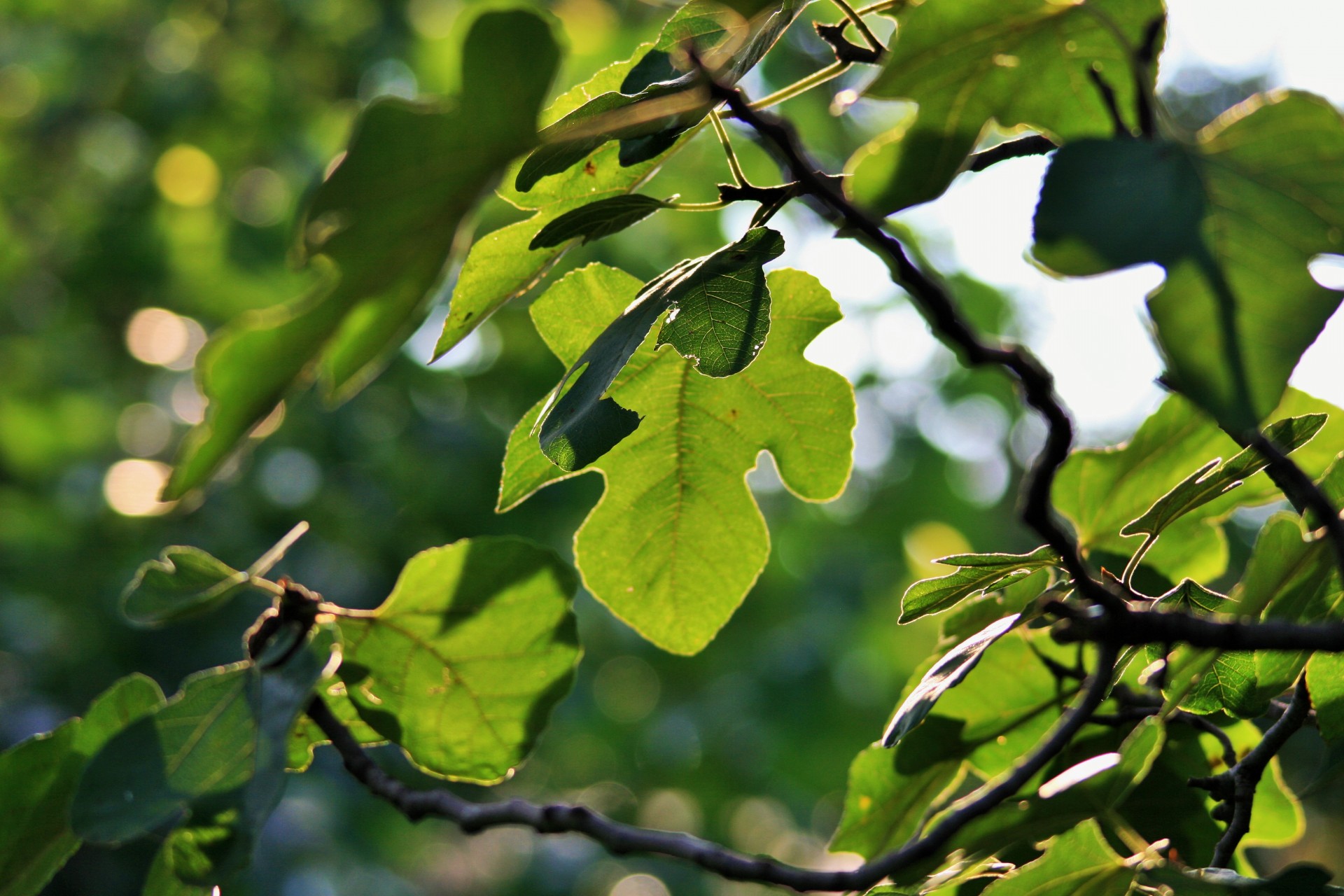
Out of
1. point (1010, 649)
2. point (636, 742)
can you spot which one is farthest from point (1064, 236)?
point (636, 742)

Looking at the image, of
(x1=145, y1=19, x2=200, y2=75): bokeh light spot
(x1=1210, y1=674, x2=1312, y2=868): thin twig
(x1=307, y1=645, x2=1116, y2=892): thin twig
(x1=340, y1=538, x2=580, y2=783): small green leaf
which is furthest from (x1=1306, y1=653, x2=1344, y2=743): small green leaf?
(x1=145, y1=19, x2=200, y2=75): bokeh light spot

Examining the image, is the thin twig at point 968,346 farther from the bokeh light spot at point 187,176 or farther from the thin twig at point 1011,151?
the bokeh light spot at point 187,176

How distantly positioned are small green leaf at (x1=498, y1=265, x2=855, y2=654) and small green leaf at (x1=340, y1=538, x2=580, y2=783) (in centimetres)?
7

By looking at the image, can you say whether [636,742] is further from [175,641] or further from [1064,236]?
[1064,236]

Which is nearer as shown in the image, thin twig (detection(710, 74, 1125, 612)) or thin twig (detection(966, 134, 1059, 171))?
thin twig (detection(710, 74, 1125, 612))

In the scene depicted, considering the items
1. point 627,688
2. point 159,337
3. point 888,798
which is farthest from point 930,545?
point 159,337

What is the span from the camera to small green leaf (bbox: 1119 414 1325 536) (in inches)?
18.5

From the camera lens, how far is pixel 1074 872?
0.44 metres

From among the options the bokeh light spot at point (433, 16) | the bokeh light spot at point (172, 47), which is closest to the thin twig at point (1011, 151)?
the bokeh light spot at point (433, 16)

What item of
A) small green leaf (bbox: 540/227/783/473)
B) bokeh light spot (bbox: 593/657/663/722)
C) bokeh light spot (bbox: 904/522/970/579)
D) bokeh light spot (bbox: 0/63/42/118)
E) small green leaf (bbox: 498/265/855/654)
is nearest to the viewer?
small green leaf (bbox: 540/227/783/473)

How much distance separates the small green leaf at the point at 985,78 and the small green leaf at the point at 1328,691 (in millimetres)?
302

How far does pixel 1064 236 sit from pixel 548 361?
9.42 ft

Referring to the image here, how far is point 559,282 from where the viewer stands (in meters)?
0.59

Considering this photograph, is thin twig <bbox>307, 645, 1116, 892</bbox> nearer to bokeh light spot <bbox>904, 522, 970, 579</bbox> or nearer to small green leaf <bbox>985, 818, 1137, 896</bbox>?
small green leaf <bbox>985, 818, 1137, 896</bbox>
